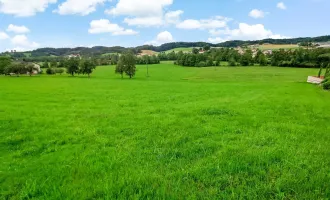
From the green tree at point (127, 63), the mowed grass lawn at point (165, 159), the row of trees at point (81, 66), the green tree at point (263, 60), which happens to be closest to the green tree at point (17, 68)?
the row of trees at point (81, 66)

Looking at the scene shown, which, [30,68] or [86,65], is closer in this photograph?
[86,65]

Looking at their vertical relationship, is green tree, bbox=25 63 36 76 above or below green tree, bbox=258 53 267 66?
below

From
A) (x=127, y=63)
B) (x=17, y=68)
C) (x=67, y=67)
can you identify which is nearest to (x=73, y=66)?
(x=67, y=67)

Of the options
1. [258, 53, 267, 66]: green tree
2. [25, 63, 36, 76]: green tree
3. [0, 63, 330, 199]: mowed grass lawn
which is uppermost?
[258, 53, 267, 66]: green tree

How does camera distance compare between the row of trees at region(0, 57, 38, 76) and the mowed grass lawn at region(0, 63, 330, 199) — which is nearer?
the mowed grass lawn at region(0, 63, 330, 199)

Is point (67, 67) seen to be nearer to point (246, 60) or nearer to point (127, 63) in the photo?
point (127, 63)

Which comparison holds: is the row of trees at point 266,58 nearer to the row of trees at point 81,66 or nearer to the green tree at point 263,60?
the green tree at point 263,60

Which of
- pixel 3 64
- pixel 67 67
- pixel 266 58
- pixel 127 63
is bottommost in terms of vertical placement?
pixel 67 67

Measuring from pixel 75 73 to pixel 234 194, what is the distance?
103449 mm

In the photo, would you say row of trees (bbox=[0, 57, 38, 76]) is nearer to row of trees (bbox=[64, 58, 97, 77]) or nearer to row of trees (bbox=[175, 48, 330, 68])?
row of trees (bbox=[64, 58, 97, 77])

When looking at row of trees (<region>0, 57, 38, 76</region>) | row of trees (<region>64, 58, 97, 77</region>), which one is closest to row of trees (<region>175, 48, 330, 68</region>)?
row of trees (<region>64, 58, 97, 77</region>)

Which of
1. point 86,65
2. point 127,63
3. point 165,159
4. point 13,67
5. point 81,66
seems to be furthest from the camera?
point 13,67

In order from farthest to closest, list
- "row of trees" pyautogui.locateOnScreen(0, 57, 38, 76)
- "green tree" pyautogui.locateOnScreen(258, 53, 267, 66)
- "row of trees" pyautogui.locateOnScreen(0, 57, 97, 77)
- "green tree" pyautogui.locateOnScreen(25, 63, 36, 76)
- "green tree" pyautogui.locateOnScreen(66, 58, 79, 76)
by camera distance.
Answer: "green tree" pyautogui.locateOnScreen(258, 53, 267, 66), "green tree" pyautogui.locateOnScreen(25, 63, 36, 76), "row of trees" pyautogui.locateOnScreen(0, 57, 38, 76), "green tree" pyautogui.locateOnScreen(66, 58, 79, 76), "row of trees" pyautogui.locateOnScreen(0, 57, 97, 77)

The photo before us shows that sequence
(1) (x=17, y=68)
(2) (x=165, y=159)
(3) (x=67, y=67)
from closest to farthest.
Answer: (2) (x=165, y=159) → (3) (x=67, y=67) → (1) (x=17, y=68)
